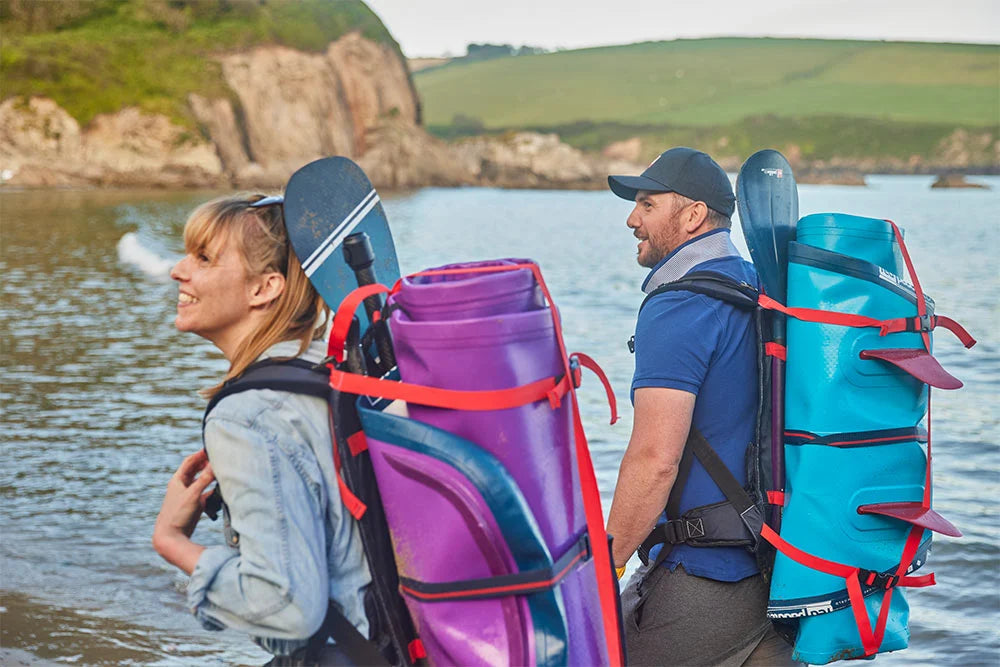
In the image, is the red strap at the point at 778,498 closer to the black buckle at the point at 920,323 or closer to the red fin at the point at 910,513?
the red fin at the point at 910,513

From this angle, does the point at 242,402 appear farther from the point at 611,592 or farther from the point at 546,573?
the point at 611,592

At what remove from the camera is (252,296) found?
90.7 inches

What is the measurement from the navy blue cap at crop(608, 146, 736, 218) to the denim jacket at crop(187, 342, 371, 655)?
1687 mm

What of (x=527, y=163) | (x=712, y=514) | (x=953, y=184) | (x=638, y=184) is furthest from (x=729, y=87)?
(x=712, y=514)

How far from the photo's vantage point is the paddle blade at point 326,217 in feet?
7.48

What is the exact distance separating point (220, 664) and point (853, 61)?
15449 centimetres

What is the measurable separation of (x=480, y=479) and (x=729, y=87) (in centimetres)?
14938

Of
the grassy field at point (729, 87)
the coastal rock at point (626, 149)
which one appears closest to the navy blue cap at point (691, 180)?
the coastal rock at point (626, 149)

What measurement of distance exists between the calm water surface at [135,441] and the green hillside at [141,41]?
34350 millimetres

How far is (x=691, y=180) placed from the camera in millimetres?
3373

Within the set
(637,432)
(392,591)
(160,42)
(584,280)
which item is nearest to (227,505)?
(392,591)

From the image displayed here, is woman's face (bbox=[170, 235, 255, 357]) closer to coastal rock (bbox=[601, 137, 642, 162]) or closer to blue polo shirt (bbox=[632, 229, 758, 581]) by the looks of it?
blue polo shirt (bbox=[632, 229, 758, 581])

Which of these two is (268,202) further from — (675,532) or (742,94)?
(742,94)

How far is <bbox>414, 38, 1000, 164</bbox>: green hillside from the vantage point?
134875 mm
